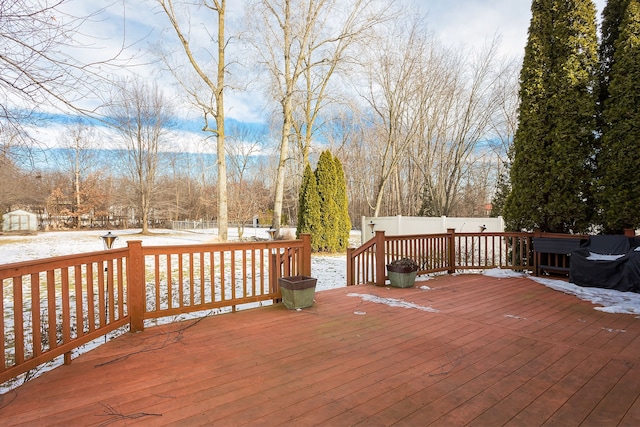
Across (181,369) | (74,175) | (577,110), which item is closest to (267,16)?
(577,110)

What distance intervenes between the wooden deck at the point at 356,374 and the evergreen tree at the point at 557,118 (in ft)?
10.1

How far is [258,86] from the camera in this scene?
42.0ft

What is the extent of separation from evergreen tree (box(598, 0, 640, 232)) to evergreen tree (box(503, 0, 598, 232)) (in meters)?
0.28

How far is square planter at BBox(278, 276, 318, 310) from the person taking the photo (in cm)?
388

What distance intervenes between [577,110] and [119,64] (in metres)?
6.92

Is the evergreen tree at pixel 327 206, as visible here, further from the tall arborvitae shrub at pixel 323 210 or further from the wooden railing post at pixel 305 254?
the wooden railing post at pixel 305 254

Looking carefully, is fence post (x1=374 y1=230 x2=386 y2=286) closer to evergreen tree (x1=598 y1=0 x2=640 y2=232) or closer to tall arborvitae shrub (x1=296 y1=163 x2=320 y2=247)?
evergreen tree (x1=598 y1=0 x2=640 y2=232)

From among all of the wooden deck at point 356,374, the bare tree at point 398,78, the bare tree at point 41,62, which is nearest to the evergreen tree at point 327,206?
the bare tree at point 398,78

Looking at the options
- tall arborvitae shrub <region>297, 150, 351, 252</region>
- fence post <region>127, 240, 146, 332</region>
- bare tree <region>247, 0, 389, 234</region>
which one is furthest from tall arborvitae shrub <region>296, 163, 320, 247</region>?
fence post <region>127, 240, 146, 332</region>

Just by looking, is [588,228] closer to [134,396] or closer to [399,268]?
[399,268]

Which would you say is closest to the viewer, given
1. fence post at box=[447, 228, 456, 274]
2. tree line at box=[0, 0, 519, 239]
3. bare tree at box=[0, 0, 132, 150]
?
bare tree at box=[0, 0, 132, 150]

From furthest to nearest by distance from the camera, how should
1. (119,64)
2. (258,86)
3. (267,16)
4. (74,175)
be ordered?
(74,175) → (258,86) → (267,16) → (119,64)

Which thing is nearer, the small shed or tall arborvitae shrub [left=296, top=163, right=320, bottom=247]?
tall arborvitae shrub [left=296, top=163, right=320, bottom=247]

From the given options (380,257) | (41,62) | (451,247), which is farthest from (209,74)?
(41,62)
